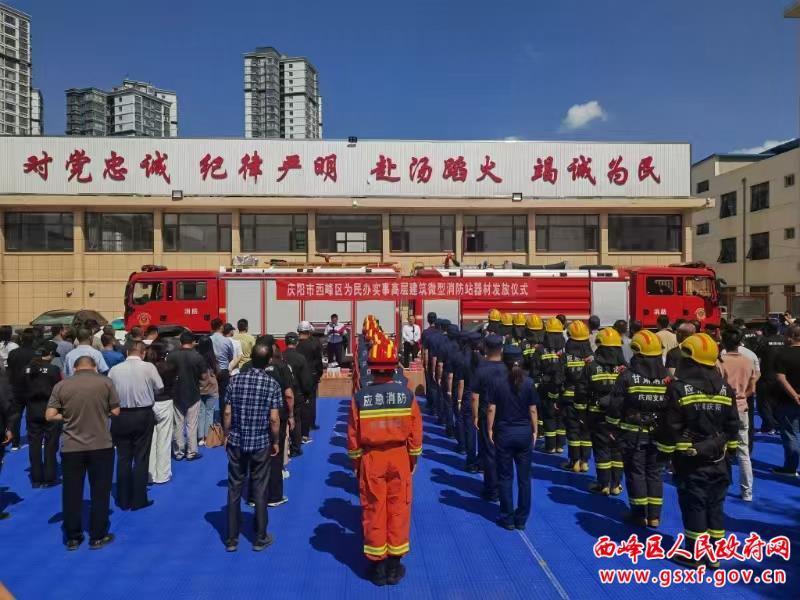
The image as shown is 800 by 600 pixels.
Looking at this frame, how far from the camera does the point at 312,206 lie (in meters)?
23.2

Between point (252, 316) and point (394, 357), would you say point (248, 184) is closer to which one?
point (252, 316)

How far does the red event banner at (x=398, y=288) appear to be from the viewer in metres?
14.5

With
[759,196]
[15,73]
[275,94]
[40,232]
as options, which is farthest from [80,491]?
[275,94]

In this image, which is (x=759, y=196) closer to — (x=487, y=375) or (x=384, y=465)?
(x=487, y=375)

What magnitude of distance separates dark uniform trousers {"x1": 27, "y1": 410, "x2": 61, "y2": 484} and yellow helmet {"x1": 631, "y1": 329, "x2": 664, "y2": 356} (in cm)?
715

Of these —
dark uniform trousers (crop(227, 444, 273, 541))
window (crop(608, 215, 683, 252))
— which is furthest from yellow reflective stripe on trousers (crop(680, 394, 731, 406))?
Answer: window (crop(608, 215, 683, 252))

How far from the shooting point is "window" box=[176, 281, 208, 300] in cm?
1658

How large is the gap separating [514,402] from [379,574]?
207 centimetres

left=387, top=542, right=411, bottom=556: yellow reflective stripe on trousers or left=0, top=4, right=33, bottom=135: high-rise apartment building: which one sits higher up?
left=0, top=4, right=33, bottom=135: high-rise apartment building

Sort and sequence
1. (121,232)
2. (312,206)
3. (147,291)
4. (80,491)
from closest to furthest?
(80,491) → (147,291) → (312,206) → (121,232)

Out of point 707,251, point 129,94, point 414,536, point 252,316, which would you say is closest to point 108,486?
point 414,536

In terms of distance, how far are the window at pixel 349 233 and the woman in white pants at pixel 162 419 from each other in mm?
17272

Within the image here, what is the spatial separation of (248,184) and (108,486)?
2014 cm

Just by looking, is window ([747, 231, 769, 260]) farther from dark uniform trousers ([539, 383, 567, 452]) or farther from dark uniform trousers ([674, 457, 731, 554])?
dark uniform trousers ([674, 457, 731, 554])
